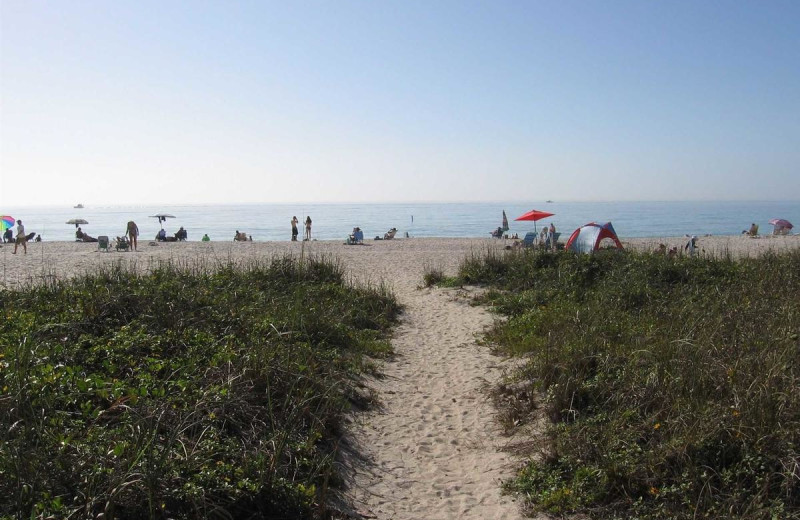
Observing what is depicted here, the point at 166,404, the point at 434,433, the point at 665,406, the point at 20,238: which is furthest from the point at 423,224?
the point at 166,404

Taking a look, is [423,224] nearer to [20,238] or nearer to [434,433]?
[20,238]

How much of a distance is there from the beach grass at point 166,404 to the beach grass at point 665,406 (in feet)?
6.26

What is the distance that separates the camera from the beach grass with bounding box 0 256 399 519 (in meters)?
3.20

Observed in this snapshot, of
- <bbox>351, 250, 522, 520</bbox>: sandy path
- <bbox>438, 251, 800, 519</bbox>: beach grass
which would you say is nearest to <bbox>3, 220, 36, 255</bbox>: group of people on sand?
<bbox>351, 250, 522, 520</bbox>: sandy path

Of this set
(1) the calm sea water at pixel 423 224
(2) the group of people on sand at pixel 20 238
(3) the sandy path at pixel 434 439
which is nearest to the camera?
(3) the sandy path at pixel 434 439

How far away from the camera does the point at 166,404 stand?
410 centimetres

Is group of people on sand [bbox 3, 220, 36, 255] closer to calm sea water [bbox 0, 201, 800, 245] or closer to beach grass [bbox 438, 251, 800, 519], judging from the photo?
calm sea water [bbox 0, 201, 800, 245]

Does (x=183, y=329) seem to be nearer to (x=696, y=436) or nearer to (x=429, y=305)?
(x=696, y=436)

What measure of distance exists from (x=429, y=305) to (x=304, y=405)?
7.35 meters

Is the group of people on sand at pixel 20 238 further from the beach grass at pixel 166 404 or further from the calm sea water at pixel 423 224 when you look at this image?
the calm sea water at pixel 423 224

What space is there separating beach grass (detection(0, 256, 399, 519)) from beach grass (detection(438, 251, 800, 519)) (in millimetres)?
1908

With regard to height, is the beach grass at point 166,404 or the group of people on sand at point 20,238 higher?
the group of people on sand at point 20,238

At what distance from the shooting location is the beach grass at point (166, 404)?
320 centimetres

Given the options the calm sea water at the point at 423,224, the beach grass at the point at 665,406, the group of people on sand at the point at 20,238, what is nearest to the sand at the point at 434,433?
the beach grass at the point at 665,406
